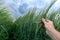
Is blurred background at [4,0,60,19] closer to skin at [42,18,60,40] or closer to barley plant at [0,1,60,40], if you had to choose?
barley plant at [0,1,60,40]

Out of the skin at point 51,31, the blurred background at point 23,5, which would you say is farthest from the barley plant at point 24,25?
the skin at point 51,31

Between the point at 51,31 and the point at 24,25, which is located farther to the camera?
the point at 24,25

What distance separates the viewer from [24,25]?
1831 mm

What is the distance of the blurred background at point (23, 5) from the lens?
1.82 meters

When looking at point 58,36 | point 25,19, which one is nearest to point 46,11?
point 25,19

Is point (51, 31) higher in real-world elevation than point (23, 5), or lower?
lower

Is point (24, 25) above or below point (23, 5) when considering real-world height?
below

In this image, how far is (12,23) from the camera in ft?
5.97

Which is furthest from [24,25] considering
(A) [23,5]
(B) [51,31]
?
(B) [51,31]

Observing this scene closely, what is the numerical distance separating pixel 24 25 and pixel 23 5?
0.15 m

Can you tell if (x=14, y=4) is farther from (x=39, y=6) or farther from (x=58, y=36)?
(x=58, y=36)

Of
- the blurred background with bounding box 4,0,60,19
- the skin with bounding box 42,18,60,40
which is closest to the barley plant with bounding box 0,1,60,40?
the blurred background with bounding box 4,0,60,19

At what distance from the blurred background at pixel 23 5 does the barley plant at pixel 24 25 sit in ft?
0.09

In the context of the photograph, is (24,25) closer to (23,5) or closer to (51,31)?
(23,5)
